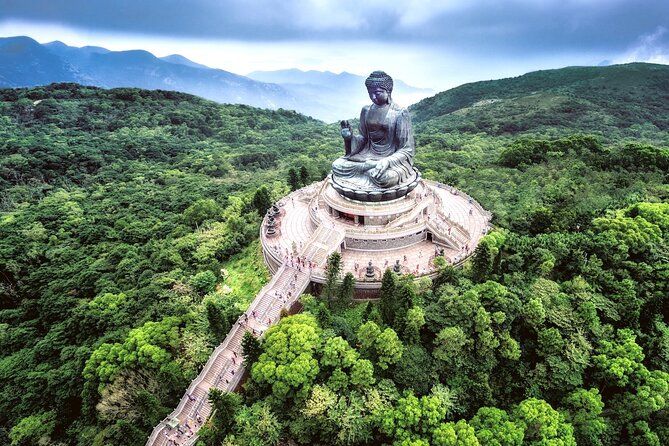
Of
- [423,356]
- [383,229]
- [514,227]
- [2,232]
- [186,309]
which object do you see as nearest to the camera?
[423,356]

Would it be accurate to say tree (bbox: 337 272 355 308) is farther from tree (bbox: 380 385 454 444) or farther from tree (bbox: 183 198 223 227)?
tree (bbox: 183 198 223 227)

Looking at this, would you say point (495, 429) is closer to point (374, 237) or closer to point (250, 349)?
point (250, 349)

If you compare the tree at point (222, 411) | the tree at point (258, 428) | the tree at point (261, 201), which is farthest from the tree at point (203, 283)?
the tree at point (258, 428)

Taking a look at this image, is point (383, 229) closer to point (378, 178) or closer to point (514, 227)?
point (378, 178)

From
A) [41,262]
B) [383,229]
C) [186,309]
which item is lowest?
[41,262]

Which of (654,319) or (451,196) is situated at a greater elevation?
(451,196)

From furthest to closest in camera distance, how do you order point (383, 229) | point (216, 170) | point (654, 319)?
point (216, 170)
point (383, 229)
point (654, 319)

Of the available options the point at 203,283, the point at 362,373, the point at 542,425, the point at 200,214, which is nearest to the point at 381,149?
the point at 203,283

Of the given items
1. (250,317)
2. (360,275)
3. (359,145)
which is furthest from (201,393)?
(359,145)
